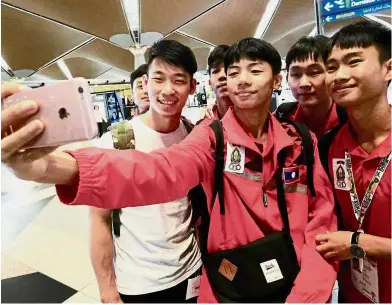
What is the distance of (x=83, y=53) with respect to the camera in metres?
12.8

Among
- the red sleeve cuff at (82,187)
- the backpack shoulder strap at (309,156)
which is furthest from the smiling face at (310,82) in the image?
the red sleeve cuff at (82,187)

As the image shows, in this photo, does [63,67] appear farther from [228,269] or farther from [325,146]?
[228,269]

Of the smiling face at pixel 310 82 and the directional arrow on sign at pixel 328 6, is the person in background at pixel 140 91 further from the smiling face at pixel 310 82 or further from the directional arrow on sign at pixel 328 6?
the directional arrow on sign at pixel 328 6

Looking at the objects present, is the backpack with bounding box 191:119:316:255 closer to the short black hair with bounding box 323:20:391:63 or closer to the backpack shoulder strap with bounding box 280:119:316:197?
the backpack shoulder strap with bounding box 280:119:316:197

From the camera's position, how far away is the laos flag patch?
3.25 ft

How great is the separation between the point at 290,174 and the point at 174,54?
0.77 meters

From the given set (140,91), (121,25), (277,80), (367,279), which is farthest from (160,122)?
(121,25)

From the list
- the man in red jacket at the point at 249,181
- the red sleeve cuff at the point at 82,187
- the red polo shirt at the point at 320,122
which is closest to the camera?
the red sleeve cuff at the point at 82,187

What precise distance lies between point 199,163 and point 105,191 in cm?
33

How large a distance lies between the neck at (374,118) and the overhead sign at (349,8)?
2.83 meters

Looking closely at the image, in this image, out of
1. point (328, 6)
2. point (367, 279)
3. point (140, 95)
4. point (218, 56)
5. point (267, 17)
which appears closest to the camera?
point (367, 279)

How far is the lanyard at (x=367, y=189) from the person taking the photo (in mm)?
1000

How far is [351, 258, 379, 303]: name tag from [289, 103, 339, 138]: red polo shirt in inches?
27.9

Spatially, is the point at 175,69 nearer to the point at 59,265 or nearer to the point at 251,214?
the point at 251,214
